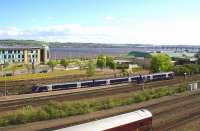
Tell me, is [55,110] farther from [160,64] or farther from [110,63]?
[110,63]

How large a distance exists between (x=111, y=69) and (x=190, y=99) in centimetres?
6320

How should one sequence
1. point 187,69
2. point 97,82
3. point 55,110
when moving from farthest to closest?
point 187,69
point 97,82
point 55,110

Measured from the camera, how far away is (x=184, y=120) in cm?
3581

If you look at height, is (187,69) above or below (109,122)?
below

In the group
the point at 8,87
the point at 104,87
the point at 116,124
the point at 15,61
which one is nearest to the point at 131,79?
the point at 104,87

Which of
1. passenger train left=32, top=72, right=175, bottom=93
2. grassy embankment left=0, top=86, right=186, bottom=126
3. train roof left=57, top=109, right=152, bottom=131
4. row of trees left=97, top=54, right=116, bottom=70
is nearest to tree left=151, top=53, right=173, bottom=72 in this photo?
row of trees left=97, top=54, right=116, bottom=70

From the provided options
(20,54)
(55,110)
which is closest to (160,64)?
(20,54)

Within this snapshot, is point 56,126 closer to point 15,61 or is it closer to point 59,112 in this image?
point 59,112

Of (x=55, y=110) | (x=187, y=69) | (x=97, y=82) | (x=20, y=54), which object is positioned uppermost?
(x=20, y=54)

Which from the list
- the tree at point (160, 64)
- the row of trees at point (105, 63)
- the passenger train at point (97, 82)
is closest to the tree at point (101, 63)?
the row of trees at point (105, 63)

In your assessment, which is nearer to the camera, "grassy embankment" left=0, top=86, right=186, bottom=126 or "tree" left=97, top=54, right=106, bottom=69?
"grassy embankment" left=0, top=86, right=186, bottom=126

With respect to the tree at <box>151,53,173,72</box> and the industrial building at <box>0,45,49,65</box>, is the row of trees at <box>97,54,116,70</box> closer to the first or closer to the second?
the tree at <box>151,53,173,72</box>

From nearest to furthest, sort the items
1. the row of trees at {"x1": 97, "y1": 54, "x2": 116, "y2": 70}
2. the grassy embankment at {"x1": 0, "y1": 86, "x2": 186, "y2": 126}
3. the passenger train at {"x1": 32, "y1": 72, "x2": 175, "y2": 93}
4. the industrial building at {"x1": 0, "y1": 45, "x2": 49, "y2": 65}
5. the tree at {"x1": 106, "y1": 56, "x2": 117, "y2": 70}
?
1. the grassy embankment at {"x1": 0, "y1": 86, "x2": 186, "y2": 126}
2. the passenger train at {"x1": 32, "y1": 72, "x2": 175, "y2": 93}
3. the row of trees at {"x1": 97, "y1": 54, "x2": 116, "y2": 70}
4. the tree at {"x1": 106, "y1": 56, "x2": 117, "y2": 70}
5. the industrial building at {"x1": 0, "y1": 45, "x2": 49, "y2": 65}

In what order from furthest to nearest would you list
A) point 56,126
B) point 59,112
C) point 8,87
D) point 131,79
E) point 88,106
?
point 131,79 → point 8,87 → point 88,106 → point 59,112 → point 56,126
